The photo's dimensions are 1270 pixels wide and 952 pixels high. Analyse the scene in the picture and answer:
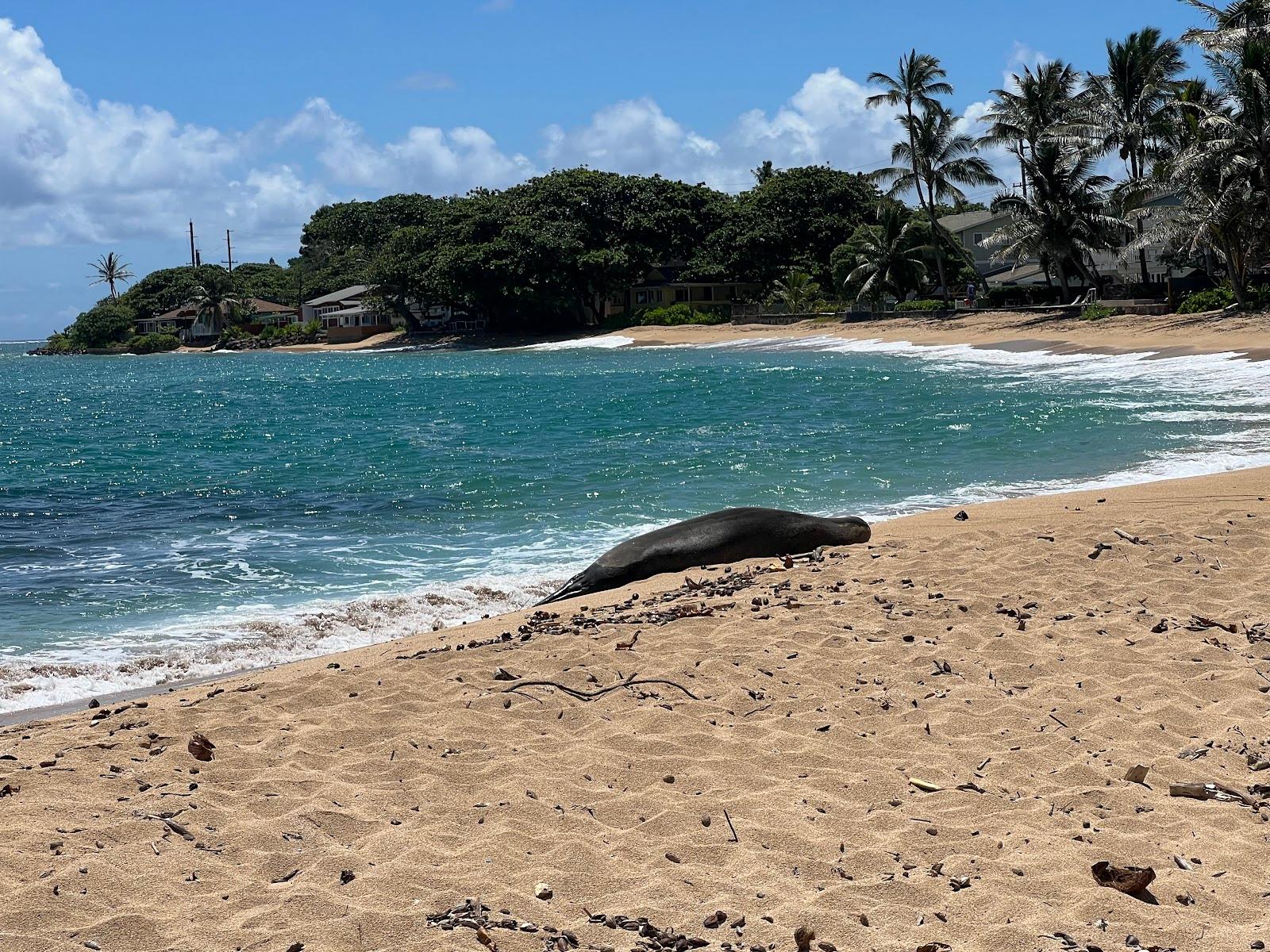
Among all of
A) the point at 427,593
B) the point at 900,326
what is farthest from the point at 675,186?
the point at 427,593

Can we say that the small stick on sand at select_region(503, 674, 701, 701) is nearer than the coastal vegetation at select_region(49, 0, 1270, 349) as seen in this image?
Yes

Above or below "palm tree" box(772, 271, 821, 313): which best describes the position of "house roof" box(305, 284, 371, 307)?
above

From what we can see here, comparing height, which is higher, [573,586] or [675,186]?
[675,186]

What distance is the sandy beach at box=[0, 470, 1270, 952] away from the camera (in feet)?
13.3

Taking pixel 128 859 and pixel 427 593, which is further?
pixel 427 593

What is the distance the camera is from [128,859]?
14.7 feet

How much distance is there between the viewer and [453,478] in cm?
1998

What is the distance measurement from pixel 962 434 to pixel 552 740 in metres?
18.2

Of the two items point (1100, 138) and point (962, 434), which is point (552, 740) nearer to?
point (962, 434)

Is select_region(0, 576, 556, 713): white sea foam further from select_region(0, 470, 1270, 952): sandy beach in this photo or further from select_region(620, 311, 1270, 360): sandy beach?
select_region(620, 311, 1270, 360): sandy beach

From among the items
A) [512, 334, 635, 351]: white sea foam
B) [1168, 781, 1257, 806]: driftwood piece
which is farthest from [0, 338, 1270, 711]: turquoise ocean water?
[512, 334, 635, 351]: white sea foam

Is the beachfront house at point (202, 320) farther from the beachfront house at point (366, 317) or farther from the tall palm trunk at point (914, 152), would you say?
the tall palm trunk at point (914, 152)

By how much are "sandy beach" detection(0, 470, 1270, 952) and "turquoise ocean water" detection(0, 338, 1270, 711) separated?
8.25ft

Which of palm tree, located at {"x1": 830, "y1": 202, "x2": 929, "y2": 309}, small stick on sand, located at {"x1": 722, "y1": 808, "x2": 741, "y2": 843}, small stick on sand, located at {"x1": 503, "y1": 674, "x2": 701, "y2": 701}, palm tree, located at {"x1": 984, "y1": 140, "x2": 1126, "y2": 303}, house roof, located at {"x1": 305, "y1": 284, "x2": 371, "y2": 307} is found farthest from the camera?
house roof, located at {"x1": 305, "y1": 284, "x2": 371, "y2": 307}
